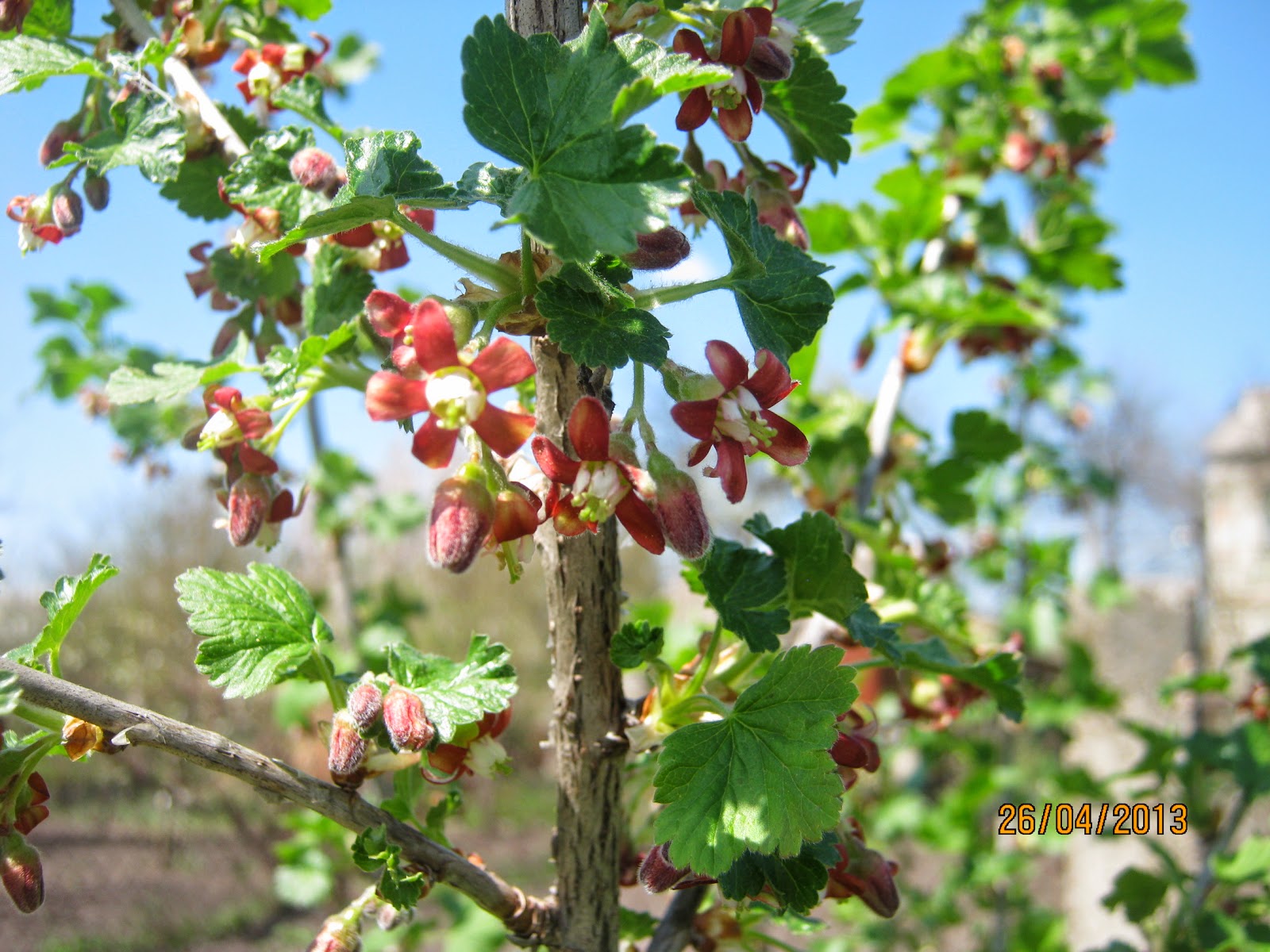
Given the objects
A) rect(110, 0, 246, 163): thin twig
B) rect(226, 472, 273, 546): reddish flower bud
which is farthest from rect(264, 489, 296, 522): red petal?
rect(110, 0, 246, 163): thin twig

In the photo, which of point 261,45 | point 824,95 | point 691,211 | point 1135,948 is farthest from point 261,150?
point 1135,948

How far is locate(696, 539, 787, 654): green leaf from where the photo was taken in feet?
2.91

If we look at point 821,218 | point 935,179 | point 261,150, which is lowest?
point 261,150

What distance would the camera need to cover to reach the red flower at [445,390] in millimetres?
637

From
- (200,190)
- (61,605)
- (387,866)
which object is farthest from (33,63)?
(387,866)

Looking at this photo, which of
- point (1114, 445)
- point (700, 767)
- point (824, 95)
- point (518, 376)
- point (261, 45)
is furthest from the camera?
point (1114, 445)

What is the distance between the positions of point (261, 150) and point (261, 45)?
0.26 m

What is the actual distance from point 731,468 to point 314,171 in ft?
1.77

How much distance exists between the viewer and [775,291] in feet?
2.49

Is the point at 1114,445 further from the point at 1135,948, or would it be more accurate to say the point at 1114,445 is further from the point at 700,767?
the point at 700,767

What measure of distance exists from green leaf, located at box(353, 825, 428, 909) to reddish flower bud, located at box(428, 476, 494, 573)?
0.30 meters

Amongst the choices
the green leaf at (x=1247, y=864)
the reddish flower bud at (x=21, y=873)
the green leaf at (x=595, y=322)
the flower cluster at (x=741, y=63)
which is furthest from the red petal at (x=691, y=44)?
the green leaf at (x=1247, y=864)

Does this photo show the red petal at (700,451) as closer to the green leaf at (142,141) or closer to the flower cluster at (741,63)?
the flower cluster at (741,63)

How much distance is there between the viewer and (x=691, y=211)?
96cm
